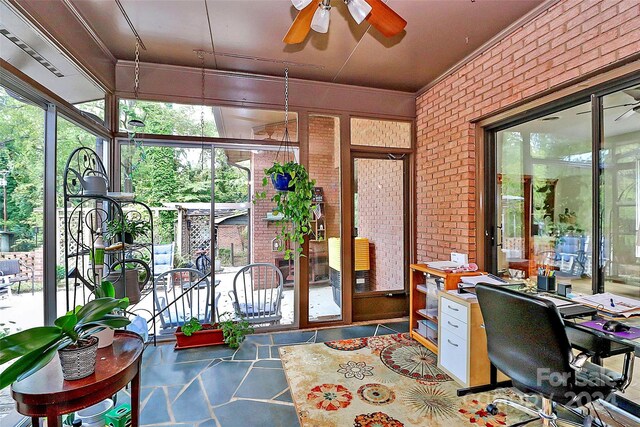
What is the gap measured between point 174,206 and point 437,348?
122 inches

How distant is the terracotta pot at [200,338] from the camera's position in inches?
121

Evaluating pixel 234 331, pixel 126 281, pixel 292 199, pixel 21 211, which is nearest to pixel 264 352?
pixel 234 331

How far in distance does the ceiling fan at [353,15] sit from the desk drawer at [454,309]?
2119 mm

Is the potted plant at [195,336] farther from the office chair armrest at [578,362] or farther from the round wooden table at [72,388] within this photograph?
the office chair armrest at [578,362]

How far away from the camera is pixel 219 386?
2420 millimetres

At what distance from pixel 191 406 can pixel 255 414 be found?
0.48 m

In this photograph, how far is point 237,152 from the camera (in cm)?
356

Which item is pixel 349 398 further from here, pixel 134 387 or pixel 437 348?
pixel 134 387

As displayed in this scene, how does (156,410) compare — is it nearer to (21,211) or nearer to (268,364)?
(268,364)

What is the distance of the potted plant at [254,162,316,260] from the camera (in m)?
3.08

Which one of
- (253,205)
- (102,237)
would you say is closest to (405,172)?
(253,205)

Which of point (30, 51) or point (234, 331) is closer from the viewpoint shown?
point (30, 51)

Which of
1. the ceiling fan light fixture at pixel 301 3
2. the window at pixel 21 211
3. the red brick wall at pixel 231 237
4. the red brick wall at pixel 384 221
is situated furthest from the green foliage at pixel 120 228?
the red brick wall at pixel 384 221

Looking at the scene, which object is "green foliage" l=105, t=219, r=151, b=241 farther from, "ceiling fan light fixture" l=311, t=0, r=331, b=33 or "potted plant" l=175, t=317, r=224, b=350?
"ceiling fan light fixture" l=311, t=0, r=331, b=33
